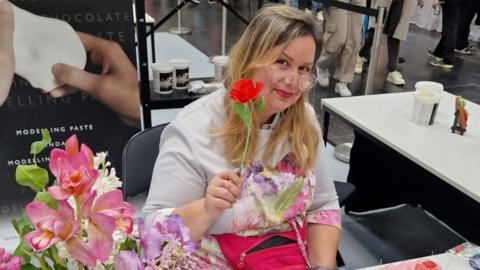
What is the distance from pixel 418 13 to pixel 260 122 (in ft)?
23.2

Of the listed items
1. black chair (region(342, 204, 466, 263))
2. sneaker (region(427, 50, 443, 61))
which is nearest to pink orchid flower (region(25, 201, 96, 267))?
black chair (region(342, 204, 466, 263))

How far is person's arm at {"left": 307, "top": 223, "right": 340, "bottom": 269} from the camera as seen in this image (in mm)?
1392

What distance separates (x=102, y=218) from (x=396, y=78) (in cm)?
468

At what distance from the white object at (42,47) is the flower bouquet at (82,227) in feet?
5.37

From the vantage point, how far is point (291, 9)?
125 cm

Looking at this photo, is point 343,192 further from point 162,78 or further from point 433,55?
point 433,55

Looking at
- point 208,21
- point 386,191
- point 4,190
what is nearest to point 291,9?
point 386,191

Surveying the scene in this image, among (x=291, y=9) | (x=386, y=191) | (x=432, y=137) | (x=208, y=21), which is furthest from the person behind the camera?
(x=208, y=21)

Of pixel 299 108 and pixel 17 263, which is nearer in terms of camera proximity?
pixel 17 263

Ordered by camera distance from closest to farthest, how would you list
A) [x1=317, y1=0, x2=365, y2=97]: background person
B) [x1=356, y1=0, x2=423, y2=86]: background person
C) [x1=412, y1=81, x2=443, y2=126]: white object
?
[x1=412, y1=81, x2=443, y2=126]: white object < [x1=317, y1=0, x2=365, y2=97]: background person < [x1=356, y1=0, x2=423, y2=86]: background person

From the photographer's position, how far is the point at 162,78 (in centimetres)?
240

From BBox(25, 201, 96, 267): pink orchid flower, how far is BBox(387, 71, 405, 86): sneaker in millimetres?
4657

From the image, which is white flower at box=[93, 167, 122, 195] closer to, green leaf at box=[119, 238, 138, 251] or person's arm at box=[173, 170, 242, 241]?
green leaf at box=[119, 238, 138, 251]

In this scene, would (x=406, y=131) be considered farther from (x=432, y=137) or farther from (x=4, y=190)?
(x=4, y=190)
